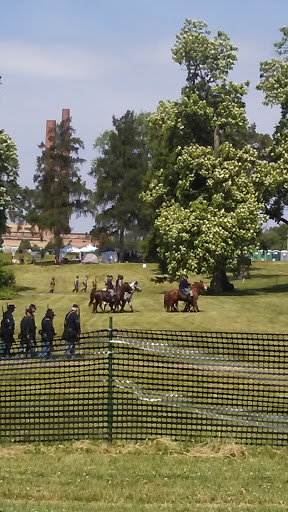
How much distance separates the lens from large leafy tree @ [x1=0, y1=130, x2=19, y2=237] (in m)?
64.1

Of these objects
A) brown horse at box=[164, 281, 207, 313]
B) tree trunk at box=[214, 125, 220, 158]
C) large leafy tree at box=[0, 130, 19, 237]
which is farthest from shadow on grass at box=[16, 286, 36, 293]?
brown horse at box=[164, 281, 207, 313]

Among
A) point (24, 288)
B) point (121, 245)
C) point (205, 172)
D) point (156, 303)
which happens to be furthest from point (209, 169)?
point (121, 245)

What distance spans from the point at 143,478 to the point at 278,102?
52461 mm

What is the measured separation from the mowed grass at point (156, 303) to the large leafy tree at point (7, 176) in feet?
19.2

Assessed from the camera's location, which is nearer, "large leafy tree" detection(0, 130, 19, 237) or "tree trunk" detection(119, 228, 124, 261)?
"large leafy tree" detection(0, 130, 19, 237)

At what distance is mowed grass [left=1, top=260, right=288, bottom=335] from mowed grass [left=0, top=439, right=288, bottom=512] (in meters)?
29.4

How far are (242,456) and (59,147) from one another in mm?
98990

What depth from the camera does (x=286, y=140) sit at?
6238 cm

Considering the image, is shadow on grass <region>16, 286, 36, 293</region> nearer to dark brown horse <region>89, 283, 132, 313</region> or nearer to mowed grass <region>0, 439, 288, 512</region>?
dark brown horse <region>89, 283, 132, 313</region>

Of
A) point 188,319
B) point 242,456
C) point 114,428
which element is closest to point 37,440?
point 114,428

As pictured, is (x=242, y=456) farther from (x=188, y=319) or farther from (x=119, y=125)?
(x=119, y=125)

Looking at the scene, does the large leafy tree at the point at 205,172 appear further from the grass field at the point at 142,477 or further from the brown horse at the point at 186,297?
the grass field at the point at 142,477

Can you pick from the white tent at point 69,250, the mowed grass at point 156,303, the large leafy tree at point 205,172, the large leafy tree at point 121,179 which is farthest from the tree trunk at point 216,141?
the white tent at point 69,250

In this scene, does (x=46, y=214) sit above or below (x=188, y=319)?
above
